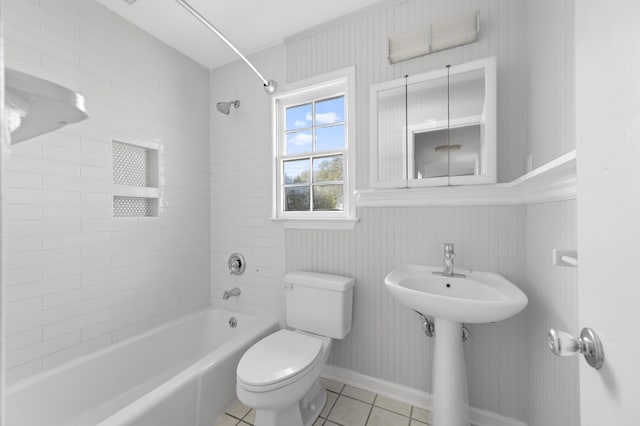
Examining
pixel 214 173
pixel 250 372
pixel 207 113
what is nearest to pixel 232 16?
pixel 207 113

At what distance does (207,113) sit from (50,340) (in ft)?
6.32

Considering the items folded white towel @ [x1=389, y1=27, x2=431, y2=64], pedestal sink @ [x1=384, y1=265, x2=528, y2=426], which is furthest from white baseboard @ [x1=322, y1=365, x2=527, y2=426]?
folded white towel @ [x1=389, y1=27, x2=431, y2=64]

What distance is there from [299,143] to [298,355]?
4.97 feet

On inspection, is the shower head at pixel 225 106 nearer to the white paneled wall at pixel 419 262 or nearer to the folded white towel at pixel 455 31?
the white paneled wall at pixel 419 262

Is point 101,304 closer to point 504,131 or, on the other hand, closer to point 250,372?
point 250,372

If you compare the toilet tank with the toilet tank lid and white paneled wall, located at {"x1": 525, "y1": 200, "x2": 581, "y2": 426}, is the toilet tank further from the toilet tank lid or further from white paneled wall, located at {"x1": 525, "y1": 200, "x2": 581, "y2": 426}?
white paneled wall, located at {"x1": 525, "y1": 200, "x2": 581, "y2": 426}

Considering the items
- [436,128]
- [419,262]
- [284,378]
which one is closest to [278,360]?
[284,378]

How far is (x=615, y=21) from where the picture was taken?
1.40 feet

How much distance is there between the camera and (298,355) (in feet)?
4.55

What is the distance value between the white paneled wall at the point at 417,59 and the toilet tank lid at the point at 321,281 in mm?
632

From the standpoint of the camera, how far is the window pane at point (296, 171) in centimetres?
208

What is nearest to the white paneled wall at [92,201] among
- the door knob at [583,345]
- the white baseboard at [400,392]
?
the white baseboard at [400,392]

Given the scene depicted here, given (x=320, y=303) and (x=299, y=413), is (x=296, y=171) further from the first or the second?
(x=299, y=413)

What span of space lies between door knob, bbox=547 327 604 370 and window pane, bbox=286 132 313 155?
1.81m
